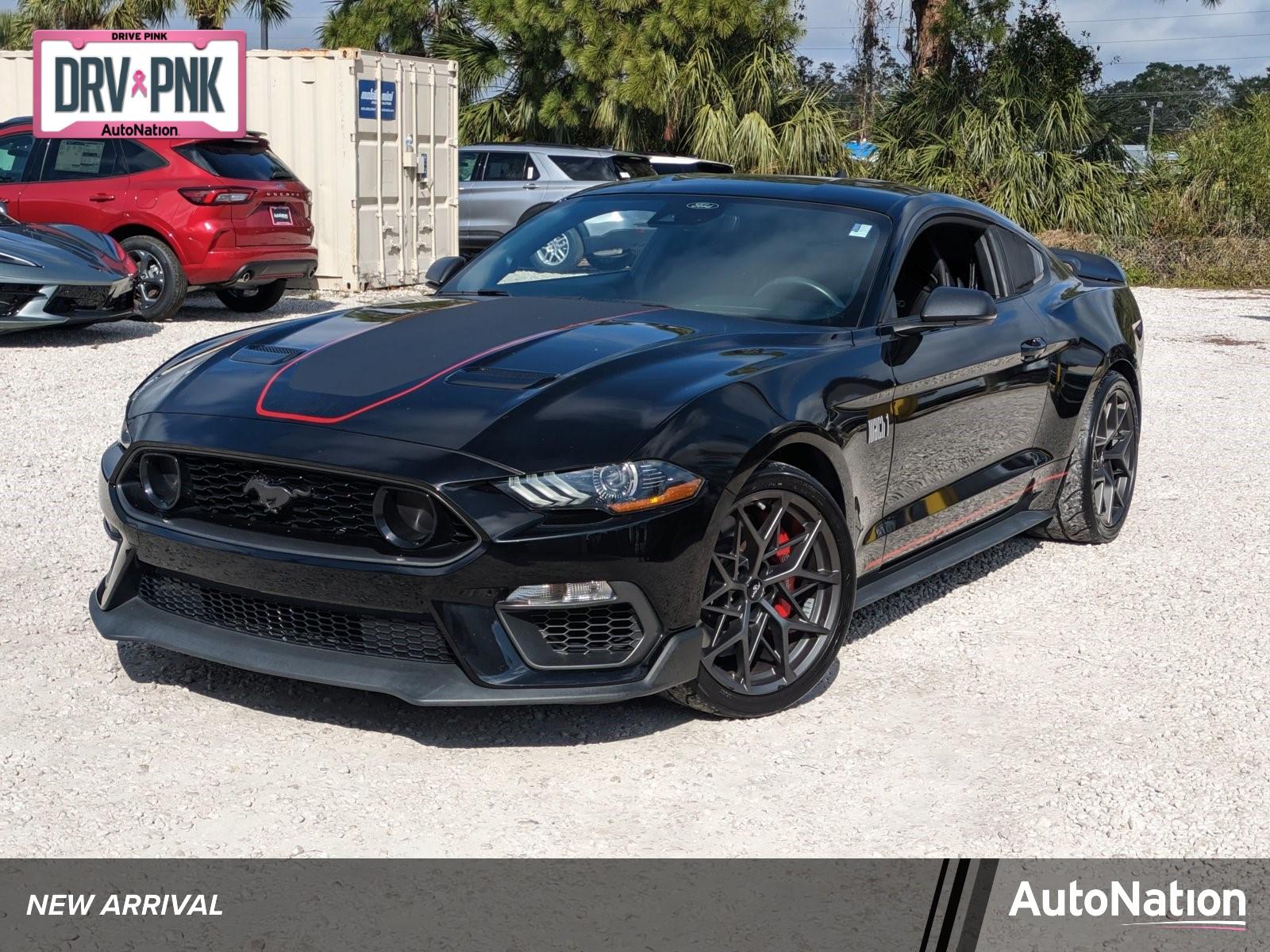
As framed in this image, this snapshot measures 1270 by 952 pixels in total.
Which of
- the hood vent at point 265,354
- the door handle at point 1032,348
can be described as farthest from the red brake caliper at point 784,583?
the door handle at point 1032,348

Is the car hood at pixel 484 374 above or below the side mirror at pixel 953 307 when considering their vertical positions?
below

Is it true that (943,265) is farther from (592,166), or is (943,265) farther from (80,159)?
(592,166)

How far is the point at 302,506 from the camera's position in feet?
13.0

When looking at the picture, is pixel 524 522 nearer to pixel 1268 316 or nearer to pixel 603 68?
pixel 1268 316

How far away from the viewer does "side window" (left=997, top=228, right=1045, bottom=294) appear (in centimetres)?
608

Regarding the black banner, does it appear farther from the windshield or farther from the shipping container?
the shipping container

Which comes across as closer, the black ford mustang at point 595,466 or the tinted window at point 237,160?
the black ford mustang at point 595,466

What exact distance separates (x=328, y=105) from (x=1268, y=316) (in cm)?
1058

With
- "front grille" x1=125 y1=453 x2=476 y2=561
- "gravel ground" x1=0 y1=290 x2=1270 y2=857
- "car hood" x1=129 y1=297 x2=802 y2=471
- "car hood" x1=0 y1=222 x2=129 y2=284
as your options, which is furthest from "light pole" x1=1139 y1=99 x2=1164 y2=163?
"front grille" x1=125 y1=453 x2=476 y2=561

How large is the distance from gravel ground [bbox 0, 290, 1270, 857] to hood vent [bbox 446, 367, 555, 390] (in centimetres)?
93

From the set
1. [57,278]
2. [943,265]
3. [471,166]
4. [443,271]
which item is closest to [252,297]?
[57,278]

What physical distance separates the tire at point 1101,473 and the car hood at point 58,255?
25.6 ft

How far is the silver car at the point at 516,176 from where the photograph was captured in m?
19.2

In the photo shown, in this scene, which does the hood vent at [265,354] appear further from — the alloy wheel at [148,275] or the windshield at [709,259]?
the alloy wheel at [148,275]
